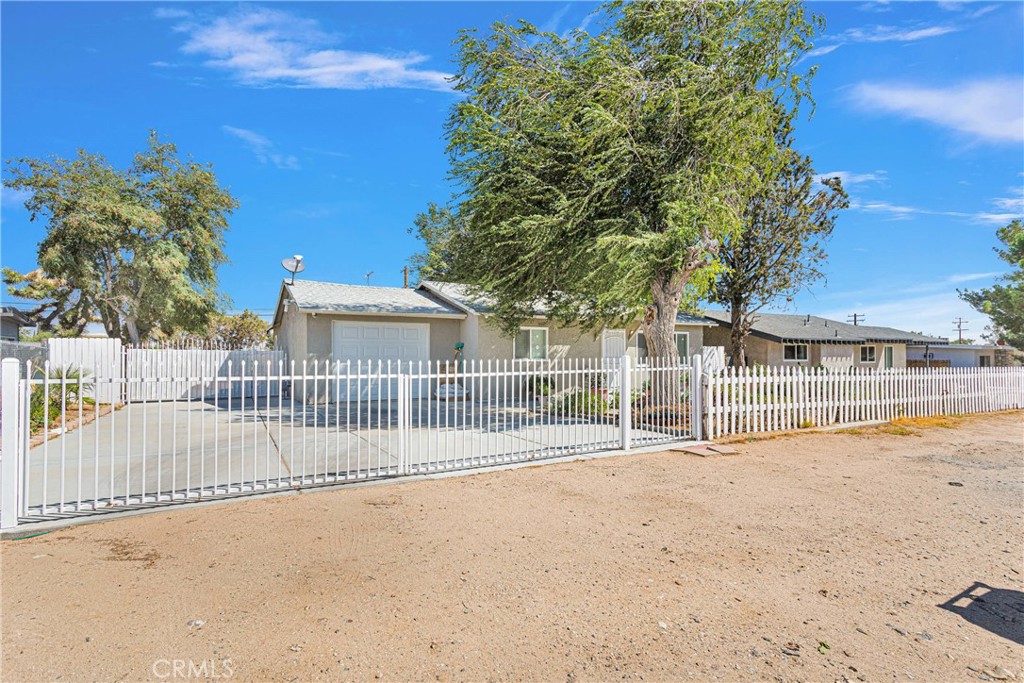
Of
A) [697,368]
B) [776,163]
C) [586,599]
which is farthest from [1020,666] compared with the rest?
[776,163]

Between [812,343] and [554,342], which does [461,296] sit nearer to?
[554,342]

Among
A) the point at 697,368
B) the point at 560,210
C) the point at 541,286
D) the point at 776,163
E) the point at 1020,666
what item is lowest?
the point at 1020,666

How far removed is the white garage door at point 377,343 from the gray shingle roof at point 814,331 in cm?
1669

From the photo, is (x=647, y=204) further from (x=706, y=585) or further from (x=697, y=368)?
(x=706, y=585)

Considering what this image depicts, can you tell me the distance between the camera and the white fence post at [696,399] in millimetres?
9891

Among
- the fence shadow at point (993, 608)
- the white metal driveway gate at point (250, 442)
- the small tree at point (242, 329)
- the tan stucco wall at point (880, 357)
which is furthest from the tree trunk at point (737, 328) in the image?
the small tree at point (242, 329)

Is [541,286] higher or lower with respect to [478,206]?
lower

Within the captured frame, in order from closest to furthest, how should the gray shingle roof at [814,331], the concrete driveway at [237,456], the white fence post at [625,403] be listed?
1. the concrete driveway at [237,456]
2. the white fence post at [625,403]
3. the gray shingle roof at [814,331]

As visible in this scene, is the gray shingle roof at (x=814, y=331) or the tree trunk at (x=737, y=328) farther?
the gray shingle roof at (x=814, y=331)

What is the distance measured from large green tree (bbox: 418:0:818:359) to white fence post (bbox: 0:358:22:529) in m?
7.99

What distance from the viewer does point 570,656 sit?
2916mm

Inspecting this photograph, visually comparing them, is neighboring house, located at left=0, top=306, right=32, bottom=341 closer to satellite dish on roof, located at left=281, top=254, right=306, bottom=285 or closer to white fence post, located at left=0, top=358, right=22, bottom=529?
satellite dish on roof, located at left=281, top=254, right=306, bottom=285

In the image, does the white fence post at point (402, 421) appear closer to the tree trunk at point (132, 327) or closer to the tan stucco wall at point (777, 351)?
the tree trunk at point (132, 327)

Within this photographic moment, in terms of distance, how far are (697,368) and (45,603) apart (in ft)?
31.3
